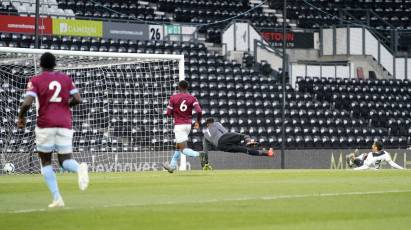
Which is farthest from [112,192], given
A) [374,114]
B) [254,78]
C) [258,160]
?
[374,114]

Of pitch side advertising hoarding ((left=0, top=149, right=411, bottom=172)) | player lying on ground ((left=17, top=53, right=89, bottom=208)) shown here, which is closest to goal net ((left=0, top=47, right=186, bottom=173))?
pitch side advertising hoarding ((left=0, top=149, right=411, bottom=172))

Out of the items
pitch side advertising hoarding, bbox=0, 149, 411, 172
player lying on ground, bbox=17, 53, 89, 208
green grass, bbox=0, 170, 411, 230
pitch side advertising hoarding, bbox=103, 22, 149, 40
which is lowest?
pitch side advertising hoarding, bbox=0, 149, 411, 172

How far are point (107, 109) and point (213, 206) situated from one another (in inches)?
623

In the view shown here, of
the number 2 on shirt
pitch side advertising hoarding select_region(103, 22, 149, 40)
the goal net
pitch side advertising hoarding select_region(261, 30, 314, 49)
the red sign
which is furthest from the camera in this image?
pitch side advertising hoarding select_region(261, 30, 314, 49)

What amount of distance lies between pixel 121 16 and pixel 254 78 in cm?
523

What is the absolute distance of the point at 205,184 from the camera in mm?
15844

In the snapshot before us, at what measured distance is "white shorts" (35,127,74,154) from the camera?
→ 11.3m

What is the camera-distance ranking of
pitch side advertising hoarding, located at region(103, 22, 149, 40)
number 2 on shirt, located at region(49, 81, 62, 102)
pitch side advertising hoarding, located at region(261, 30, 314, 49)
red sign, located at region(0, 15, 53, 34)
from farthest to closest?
pitch side advertising hoarding, located at region(261, 30, 314, 49) → pitch side advertising hoarding, located at region(103, 22, 149, 40) → red sign, located at region(0, 15, 53, 34) → number 2 on shirt, located at region(49, 81, 62, 102)

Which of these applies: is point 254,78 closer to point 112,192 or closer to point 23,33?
point 23,33

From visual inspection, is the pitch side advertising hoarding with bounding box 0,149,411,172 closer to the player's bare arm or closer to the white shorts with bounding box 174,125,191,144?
the white shorts with bounding box 174,125,191,144

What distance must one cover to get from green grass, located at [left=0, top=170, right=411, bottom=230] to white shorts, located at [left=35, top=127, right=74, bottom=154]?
650mm

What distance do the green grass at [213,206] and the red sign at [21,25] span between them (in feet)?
53.1

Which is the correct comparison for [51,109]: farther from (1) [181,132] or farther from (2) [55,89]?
(1) [181,132]

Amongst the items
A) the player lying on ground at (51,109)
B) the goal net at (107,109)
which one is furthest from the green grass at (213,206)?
the goal net at (107,109)
